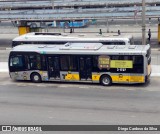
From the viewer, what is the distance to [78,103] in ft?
62.2

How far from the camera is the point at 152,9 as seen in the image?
4131 centimetres

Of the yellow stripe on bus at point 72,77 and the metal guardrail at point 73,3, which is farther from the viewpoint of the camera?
the metal guardrail at point 73,3

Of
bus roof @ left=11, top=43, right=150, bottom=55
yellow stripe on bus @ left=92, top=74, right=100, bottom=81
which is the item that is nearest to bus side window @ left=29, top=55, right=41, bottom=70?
bus roof @ left=11, top=43, right=150, bottom=55

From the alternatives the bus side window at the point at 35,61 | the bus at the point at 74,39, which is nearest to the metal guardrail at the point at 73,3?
the bus at the point at 74,39

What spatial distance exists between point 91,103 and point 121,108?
178 centimetres

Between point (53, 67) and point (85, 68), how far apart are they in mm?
2285

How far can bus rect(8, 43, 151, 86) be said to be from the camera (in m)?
22.3

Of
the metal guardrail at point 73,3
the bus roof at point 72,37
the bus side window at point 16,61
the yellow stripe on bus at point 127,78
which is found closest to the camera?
the yellow stripe on bus at point 127,78

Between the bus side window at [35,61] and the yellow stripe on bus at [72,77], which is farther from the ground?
the bus side window at [35,61]

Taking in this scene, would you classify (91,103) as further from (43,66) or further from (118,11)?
(118,11)

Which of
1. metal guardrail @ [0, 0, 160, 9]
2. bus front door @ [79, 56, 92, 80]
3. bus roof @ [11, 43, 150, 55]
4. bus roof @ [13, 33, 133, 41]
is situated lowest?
bus front door @ [79, 56, 92, 80]

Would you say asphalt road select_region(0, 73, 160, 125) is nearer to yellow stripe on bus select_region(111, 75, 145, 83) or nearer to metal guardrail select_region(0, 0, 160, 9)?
yellow stripe on bus select_region(111, 75, 145, 83)

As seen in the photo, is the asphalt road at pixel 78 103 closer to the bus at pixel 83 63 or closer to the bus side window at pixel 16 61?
the bus at pixel 83 63

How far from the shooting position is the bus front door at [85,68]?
23.2m
